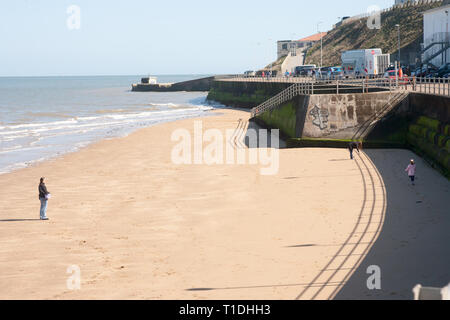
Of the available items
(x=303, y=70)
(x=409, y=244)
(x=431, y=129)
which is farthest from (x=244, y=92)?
(x=409, y=244)

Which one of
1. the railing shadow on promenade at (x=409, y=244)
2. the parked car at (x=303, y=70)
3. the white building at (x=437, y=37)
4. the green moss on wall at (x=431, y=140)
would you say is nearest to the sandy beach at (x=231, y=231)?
the railing shadow on promenade at (x=409, y=244)

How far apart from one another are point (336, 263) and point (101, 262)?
18.6ft

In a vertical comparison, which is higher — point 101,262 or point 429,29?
point 429,29

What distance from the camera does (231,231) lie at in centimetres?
1666

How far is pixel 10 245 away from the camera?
1594 centimetres

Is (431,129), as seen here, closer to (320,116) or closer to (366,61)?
(320,116)

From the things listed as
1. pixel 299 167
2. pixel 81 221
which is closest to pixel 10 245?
pixel 81 221

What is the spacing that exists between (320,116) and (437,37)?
1350 inches

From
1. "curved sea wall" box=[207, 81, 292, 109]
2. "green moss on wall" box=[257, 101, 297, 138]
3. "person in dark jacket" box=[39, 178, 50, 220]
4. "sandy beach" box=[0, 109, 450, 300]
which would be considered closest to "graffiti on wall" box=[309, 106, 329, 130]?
"green moss on wall" box=[257, 101, 297, 138]

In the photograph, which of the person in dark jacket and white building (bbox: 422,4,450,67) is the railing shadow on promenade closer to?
the person in dark jacket

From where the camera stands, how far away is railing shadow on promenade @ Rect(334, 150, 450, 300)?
468 inches
